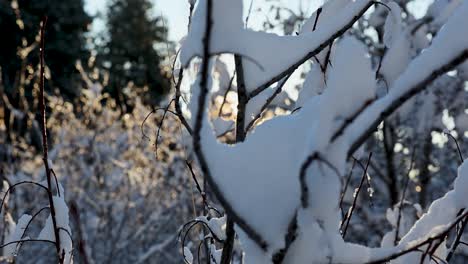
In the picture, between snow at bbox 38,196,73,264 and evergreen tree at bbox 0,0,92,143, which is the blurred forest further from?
evergreen tree at bbox 0,0,92,143

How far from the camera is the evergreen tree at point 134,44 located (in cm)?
2397

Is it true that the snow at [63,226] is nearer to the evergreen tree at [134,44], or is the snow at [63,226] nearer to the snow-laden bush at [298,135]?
the snow-laden bush at [298,135]

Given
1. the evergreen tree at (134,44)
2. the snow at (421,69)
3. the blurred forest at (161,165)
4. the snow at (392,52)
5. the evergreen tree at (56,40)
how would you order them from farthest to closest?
1. the evergreen tree at (134,44)
2. the evergreen tree at (56,40)
3. the blurred forest at (161,165)
4. the snow at (392,52)
5. the snow at (421,69)

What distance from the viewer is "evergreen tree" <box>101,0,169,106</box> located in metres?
24.0

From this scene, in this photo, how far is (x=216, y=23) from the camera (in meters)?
0.78

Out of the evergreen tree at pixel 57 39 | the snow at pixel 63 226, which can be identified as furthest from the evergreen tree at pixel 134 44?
the snow at pixel 63 226

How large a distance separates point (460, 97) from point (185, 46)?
4.56m

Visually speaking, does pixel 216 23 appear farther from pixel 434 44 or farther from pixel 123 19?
pixel 123 19

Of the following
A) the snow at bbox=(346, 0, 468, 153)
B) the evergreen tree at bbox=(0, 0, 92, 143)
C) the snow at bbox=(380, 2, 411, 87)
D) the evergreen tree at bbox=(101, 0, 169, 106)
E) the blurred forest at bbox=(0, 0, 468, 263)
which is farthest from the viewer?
the evergreen tree at bbox=(101, 0, 169, 106)

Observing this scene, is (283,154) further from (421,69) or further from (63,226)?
(63,226)

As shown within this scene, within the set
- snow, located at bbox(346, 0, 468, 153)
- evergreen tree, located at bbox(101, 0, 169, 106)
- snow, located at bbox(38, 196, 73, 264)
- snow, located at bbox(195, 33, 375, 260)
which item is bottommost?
evergreen tree, located at bbox(101, 0, 169, 106)

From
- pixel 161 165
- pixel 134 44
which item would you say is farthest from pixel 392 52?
pixel 134 44

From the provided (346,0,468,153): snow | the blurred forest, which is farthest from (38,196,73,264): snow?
the blurred forest

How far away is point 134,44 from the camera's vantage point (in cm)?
2570
